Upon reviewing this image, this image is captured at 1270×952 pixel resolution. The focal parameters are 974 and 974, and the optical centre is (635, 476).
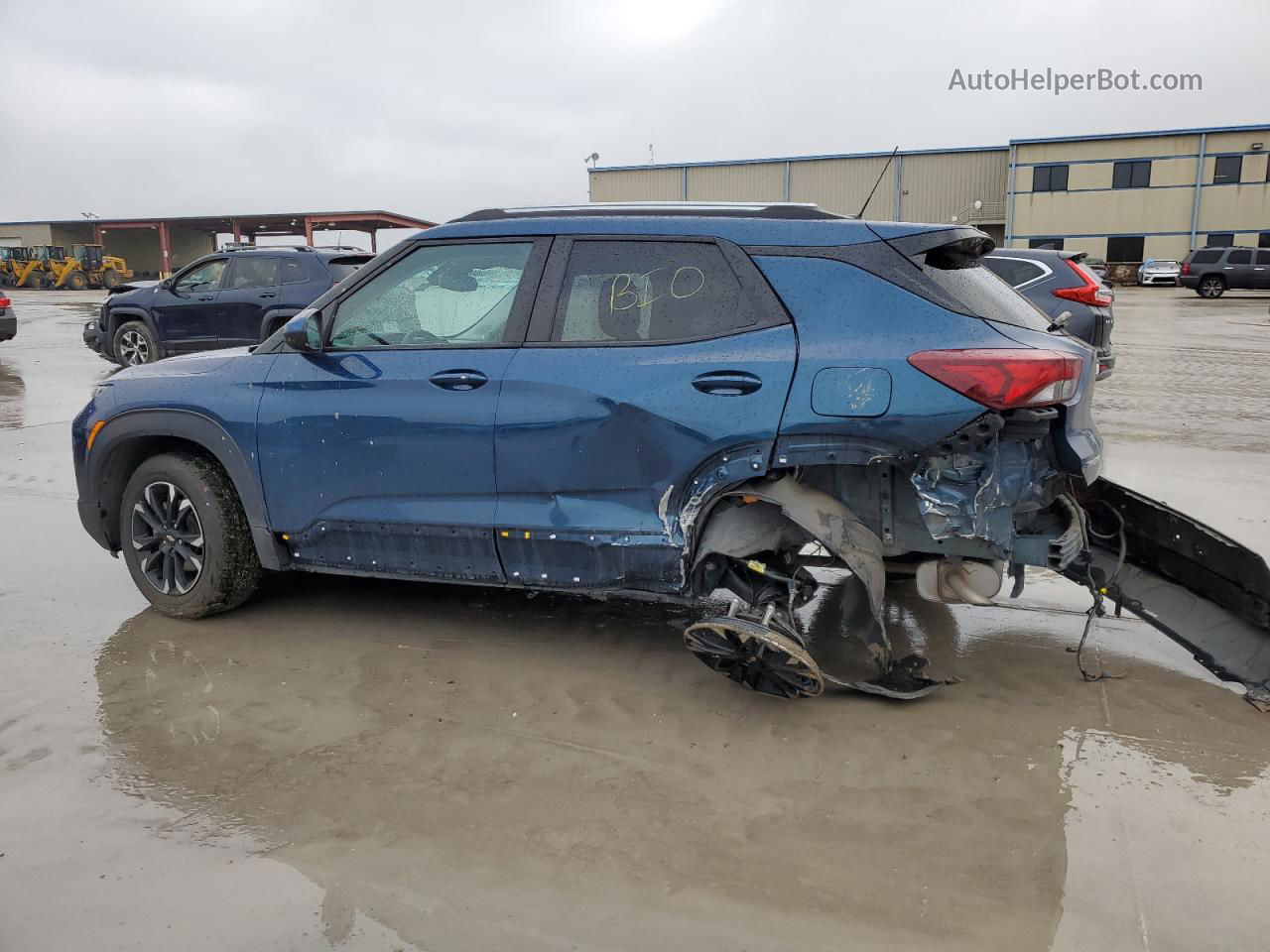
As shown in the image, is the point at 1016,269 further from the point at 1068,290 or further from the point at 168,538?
the point at 168,538

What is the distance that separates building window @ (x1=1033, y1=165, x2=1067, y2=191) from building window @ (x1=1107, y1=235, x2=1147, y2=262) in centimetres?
323

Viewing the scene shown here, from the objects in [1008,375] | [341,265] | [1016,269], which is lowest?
[1008,375]

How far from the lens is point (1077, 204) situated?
4347cm

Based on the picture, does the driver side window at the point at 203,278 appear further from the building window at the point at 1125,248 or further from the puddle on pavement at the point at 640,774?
the building window at the point at 1125,248

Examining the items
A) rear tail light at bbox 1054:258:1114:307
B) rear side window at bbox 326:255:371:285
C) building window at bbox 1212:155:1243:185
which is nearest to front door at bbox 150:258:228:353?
rear side window at bbox 326:255:371:285

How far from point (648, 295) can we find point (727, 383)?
538mm

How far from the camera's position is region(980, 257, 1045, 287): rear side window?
1008 centimetres

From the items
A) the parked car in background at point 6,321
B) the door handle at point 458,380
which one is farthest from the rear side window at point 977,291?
the parked car in background at point 6,321

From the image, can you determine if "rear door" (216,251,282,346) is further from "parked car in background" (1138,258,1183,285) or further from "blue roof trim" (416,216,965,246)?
"parked car in background" (1138,258,1183,285)

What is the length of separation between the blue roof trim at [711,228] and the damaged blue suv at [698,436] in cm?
1

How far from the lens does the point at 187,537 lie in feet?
14.8

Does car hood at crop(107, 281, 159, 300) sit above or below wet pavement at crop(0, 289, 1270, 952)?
above

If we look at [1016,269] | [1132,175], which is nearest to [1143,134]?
[1132,175]

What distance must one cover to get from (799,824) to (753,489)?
3.90 ft
